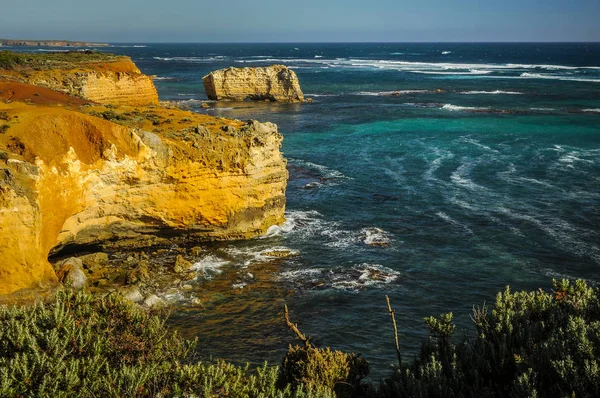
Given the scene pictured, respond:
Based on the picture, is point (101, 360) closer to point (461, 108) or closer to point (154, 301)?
point (154, 301)

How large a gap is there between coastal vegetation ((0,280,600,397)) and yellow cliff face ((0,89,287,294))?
28.8ft

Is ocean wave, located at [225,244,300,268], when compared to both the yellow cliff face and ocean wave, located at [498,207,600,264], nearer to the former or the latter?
the yellow cliff face

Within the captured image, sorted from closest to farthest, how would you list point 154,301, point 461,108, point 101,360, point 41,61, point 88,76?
1. point 101,360
2. point 154,301
3. point 88,76
4. point 41,61
5. point 461,108

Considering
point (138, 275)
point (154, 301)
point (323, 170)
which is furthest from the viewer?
point (323, 170)

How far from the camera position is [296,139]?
63.3 metres

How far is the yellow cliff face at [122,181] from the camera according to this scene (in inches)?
850

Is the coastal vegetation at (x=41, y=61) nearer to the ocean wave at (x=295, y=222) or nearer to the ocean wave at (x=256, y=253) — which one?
the ocean wave at (x=295, y=222)

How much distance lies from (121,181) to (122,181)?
52 mm

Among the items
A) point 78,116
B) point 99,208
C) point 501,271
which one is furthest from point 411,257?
point 78,116

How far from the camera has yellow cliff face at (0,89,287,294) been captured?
2158cm

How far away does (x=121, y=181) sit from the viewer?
26.5 meters

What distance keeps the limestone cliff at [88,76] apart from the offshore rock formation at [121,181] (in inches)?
790

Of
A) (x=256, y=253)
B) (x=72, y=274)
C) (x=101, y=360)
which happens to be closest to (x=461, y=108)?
(x=256, y=253)

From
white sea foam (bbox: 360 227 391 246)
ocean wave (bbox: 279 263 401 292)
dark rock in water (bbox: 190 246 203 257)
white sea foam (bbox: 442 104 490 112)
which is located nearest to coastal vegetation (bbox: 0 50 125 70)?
dark rock in water (bbox: 190 246 203 257)
